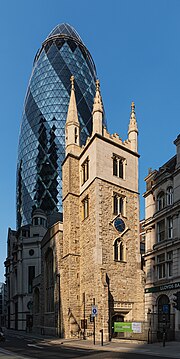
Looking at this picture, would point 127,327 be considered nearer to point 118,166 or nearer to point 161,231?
point 161,231

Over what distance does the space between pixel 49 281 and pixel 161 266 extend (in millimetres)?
22158

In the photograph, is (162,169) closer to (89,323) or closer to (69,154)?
(69,154)

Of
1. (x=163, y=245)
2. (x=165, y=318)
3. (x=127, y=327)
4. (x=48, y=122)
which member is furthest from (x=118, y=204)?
(x=48, y=122)

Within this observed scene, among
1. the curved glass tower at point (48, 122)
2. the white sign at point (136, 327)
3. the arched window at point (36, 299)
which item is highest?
the curved glass tower at point (48, 122)

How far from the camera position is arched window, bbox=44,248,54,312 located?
57531 mm

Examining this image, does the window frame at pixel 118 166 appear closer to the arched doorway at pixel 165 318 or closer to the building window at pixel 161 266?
the building window at pixel 161 266

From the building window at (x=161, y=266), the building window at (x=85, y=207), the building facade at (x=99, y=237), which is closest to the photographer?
the building window at (x=161, y=266)

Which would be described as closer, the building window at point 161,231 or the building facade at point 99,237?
the building facade at point 99,237

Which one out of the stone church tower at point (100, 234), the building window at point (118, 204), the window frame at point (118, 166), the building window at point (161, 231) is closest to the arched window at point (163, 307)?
the stone church tower at point (100, 234)

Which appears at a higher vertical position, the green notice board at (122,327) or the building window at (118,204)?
the building window at (118,204)

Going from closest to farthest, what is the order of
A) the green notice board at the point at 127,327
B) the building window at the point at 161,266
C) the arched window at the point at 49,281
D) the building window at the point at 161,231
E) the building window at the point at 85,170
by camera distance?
the green notice board at the point at 127,327 → the building window at the point at 161,266 → the building window at the point at 161,231 → the building window at the point at 85,170 → the arched window at the point at 49,281

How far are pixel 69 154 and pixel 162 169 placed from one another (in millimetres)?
11631

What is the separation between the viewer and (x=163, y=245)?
1638 inches

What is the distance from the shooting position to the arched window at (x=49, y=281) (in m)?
57.5
